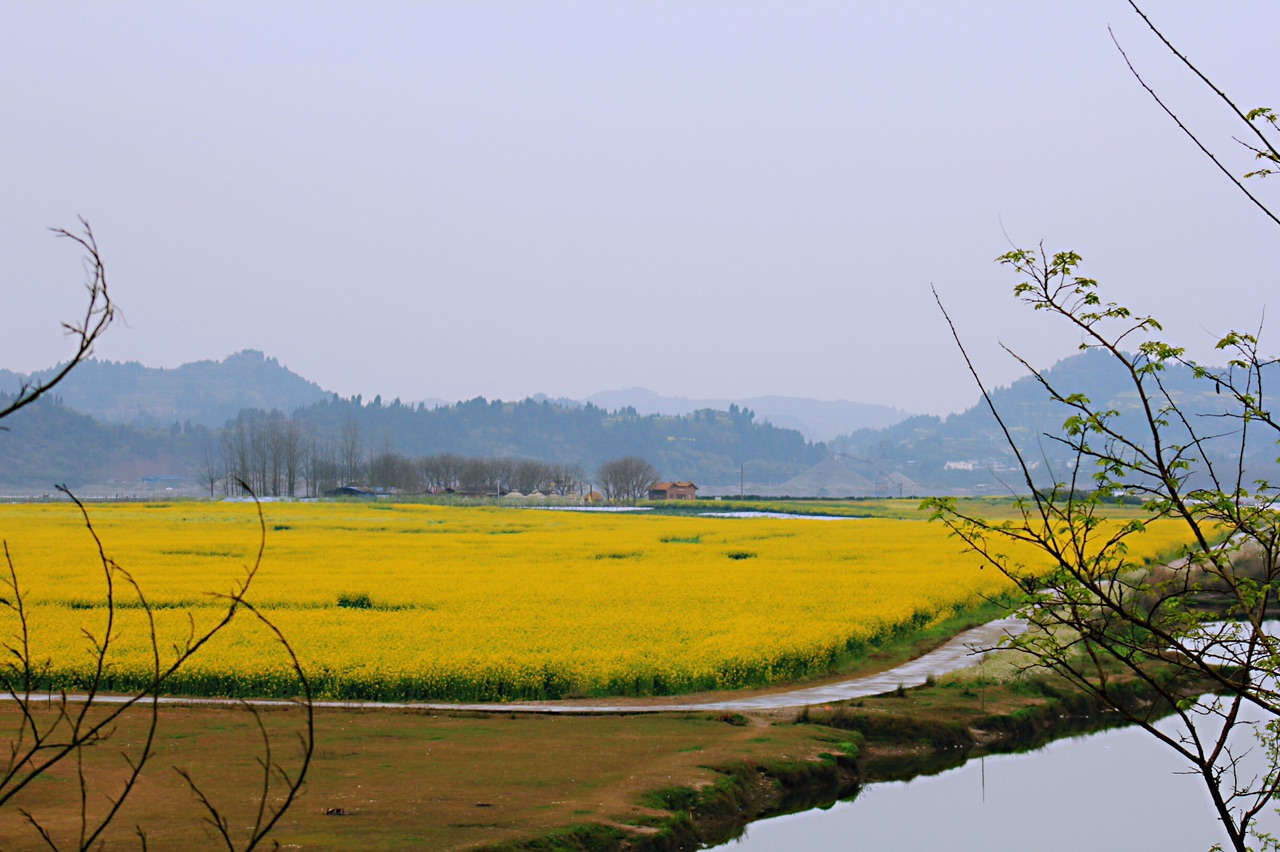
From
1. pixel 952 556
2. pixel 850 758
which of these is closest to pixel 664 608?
pixel 850 758

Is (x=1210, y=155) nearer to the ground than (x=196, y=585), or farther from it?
farther from it

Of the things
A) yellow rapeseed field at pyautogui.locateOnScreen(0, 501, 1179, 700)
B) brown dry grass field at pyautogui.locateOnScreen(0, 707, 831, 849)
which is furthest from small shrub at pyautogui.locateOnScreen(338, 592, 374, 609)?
brown dry grass field at pyautogui.locateOnScreen(0, 707, 831, 849)

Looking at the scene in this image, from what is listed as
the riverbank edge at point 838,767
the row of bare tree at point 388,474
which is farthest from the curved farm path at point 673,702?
the row of bare tree at point 388,474

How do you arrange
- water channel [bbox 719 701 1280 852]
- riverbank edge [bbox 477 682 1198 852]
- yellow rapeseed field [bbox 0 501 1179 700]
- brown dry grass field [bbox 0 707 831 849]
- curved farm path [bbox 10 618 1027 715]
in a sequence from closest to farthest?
brown dry grass field [bbox 0 707 831 849] < riverbank edge [bbox 477 682 1198 852] < water channel [bbox 719 701 1280 852] < curved farm path [bbox 10 618 1027 715] < yellow rapeseed field [bbox 0 501 1179 700]

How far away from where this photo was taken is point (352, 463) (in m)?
168

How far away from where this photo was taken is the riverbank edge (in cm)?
1264

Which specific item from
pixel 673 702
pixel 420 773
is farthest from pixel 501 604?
pixel 420 773

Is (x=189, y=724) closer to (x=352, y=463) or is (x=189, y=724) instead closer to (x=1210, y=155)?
(x=1210, y=155)

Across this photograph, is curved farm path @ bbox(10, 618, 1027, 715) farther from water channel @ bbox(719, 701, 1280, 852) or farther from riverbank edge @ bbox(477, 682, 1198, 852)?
water channel @ bbox(719, 701, 1280, 852)

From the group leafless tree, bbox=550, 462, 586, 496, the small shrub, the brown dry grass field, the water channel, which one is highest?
leafless tree, bbox=550, 462, 586, 496

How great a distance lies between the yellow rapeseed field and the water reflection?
207 inches

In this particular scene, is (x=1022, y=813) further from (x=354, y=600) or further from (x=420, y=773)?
(x=354, y=600)

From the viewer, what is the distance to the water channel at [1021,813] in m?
15.7

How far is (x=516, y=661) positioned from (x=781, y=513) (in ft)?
281
